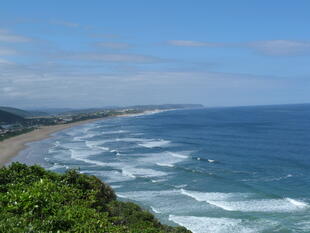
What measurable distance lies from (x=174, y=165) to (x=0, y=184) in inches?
1213

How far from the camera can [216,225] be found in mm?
26016

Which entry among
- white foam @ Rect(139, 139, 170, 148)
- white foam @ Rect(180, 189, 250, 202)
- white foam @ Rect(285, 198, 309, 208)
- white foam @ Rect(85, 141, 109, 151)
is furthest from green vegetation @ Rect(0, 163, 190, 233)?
white foam @ Rect(139, 139, 170, 148)

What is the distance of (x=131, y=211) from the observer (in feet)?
72.1

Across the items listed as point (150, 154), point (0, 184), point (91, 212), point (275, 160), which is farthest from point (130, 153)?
point (91, 212)

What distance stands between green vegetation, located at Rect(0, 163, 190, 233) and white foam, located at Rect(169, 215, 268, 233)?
200 inches

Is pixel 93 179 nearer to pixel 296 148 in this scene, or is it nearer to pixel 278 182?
pixel 278 182

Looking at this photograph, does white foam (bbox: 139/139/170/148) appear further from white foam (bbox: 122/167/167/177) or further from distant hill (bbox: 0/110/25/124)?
distant hill (bbox: 0/110/25/124)

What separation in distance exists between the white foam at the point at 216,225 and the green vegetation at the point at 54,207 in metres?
5.07

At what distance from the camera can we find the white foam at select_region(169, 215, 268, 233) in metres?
25.1

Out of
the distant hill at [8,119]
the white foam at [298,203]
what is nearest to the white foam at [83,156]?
the white foam at [298,203]

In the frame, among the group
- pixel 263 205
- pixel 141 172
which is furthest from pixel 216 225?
pixel 141 172

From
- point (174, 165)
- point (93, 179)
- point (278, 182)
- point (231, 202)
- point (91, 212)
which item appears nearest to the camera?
point (91, 212)

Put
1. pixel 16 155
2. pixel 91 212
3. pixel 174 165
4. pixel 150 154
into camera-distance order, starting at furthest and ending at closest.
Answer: pixel 16 155, pixel 150 154, pixel 174 165, pixel 91 212

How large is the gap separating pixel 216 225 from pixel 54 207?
622 inches
